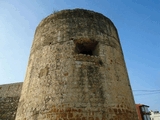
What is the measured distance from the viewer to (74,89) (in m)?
4.68

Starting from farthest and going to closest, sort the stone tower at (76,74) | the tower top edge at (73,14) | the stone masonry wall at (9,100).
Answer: the stone masonry wall at (9,100), the tower top edge at (73,14), the stone tower at (76,74)

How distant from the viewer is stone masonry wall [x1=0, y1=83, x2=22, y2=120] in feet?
31.3

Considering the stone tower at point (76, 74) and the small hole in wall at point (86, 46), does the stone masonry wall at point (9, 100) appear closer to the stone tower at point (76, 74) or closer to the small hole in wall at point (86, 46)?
the stone tower at point (76, 74)

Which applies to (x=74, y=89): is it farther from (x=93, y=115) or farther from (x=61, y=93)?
(x=93, y=115)

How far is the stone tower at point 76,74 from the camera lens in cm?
447

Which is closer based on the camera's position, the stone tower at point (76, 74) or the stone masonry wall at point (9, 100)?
the stone tower at point (76, 74)

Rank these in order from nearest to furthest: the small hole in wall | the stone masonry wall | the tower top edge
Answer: the small hole in wall → the tower top edge → the stone masonry wall

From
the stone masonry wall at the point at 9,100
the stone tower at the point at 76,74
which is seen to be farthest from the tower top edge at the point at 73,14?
the stone masonry wall at the point at 9,100

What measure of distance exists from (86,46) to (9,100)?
728cm

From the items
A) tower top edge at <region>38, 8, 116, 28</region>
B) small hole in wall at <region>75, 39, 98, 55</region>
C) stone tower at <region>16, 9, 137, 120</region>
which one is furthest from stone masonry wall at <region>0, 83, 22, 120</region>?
small hole in wall at <region>75, 39, 98, 55</region>

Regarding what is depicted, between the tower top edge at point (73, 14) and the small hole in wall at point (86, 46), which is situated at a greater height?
the tower top edge at point (73, 14)

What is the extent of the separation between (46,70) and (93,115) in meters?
2.25

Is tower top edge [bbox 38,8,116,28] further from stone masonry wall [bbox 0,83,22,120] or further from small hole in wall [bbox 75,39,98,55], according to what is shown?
stone masonry wall [bbox 0,83,22,120]

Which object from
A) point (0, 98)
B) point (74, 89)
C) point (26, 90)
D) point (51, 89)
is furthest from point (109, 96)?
point (0, 98)
